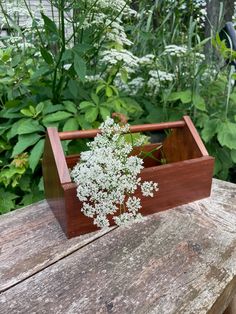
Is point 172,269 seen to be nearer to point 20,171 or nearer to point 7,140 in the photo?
point 20,171

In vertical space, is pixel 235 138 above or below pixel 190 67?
below

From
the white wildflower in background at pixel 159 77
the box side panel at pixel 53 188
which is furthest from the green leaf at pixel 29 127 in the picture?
the white wildflower in background at pixel 159 77

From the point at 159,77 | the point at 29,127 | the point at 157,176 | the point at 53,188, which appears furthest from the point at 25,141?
the point at 159,77

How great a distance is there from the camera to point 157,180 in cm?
70

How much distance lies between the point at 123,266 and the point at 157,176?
22 centimetres

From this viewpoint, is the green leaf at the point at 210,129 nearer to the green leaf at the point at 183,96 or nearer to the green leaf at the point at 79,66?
the green leaf at the point at 183,96

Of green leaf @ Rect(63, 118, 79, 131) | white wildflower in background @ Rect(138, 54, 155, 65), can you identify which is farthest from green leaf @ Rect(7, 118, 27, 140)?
white wildflower in background @ Rect(138, 54, 155, 65)

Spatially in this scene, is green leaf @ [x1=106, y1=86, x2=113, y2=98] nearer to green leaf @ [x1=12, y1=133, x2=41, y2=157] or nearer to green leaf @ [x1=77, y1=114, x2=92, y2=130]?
green leaf @ [x1=77, y1=114, x2=92, y2=130]

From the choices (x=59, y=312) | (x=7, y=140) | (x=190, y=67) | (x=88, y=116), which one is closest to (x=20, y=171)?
(x=7, y=140)

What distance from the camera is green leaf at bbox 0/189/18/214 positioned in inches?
42.5

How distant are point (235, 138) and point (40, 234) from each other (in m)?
0.95

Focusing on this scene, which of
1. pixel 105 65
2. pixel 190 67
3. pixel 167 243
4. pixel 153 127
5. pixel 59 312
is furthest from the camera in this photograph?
pixel 190 67

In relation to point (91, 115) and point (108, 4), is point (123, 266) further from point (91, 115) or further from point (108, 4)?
point (108, 4)

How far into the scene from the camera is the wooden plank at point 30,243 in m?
0.56
